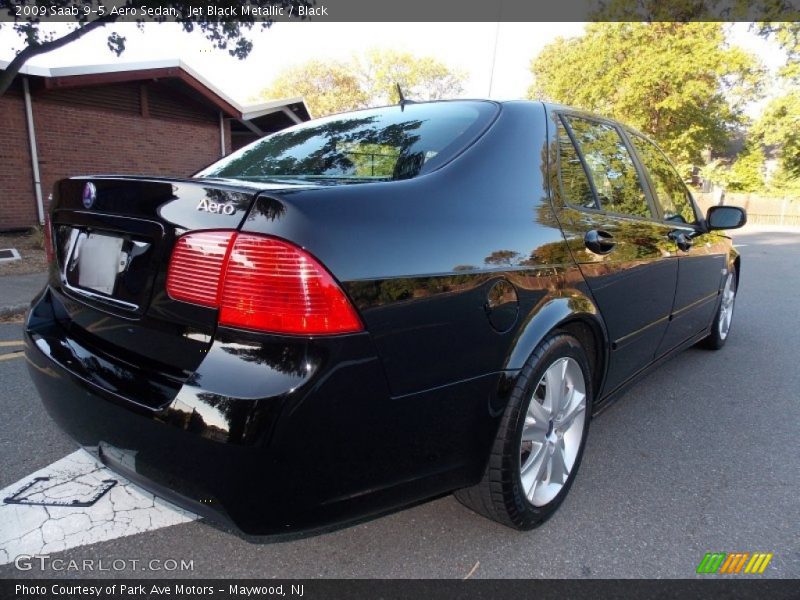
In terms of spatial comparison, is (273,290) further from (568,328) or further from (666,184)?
(666,184)

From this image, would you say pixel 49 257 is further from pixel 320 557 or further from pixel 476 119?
pixel 476 119

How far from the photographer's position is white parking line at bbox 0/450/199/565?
6.52 ft

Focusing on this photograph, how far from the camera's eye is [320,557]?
1962mm

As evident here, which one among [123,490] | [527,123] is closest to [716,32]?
[527,123]

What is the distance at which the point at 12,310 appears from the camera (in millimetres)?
5492

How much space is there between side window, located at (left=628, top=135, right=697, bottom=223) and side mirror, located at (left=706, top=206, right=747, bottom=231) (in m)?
0.14

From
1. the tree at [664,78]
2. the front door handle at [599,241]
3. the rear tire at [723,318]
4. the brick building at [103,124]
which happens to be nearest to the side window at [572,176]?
the front door handle at [599,241]

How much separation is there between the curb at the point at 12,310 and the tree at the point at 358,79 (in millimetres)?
40344

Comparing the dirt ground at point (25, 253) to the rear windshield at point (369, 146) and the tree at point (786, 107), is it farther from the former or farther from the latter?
the tree at point (786, 107)

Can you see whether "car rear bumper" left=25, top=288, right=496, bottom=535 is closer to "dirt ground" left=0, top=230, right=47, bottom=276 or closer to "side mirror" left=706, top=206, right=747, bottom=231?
"side mirror" left=706, top=206, right=747, bottom=231

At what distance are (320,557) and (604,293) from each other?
1574 millimetres

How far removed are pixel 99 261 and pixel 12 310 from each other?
4688mm
